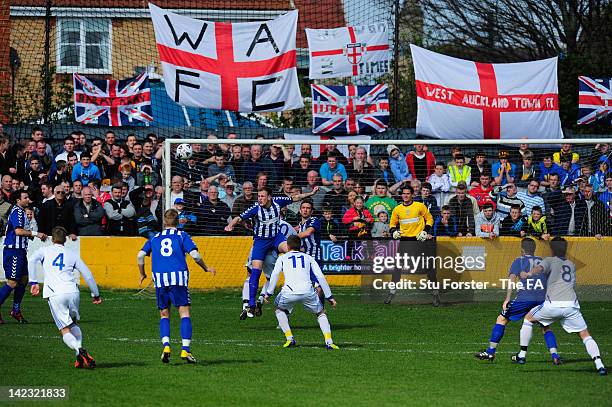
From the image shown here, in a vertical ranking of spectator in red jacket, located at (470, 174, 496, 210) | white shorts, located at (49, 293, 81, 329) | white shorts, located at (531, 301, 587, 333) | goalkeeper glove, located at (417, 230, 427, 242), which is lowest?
white shorts, located at (531, 301, 587, 333)

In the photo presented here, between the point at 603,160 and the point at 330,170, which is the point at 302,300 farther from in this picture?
the point at 603,160

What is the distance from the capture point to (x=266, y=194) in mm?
18203

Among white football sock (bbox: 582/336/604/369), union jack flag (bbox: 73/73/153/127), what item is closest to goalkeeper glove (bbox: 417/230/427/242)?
union jack flag (bbox: 73/73/153/127)

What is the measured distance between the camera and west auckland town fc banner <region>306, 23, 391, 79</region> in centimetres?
2370

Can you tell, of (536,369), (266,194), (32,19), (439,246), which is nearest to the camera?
(536,369)

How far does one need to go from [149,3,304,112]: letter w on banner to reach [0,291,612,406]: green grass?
3.98 meters

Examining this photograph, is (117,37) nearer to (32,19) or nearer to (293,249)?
(32,19)

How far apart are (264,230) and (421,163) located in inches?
222

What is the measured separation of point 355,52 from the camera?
941 inches

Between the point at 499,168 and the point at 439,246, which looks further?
the point at 499,168

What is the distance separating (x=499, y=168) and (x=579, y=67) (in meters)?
9.86

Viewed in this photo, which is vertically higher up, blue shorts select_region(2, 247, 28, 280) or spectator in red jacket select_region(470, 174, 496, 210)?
spectator in red jacket select_region(470, 174, 496, 210)

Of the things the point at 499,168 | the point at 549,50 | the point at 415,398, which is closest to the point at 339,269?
the point at 499,168

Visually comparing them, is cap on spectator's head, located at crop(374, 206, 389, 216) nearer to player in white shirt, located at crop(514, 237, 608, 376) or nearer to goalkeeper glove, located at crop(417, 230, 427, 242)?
goalkeeper glove, located at crop(417, 230, 427, 242)
